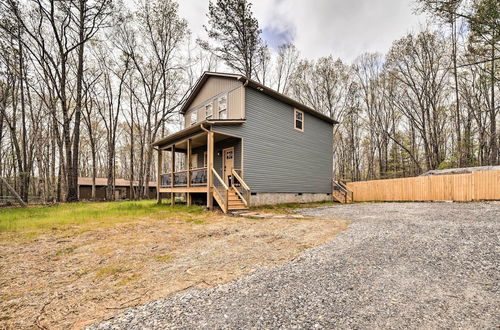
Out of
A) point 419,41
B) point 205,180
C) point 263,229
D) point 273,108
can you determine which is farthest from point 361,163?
point 263,229

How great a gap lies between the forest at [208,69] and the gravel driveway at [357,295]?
13.2 meters

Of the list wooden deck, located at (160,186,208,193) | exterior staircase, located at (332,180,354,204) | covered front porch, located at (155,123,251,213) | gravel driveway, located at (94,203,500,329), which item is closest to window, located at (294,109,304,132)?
covered front porch, located at (155,123,251,213)

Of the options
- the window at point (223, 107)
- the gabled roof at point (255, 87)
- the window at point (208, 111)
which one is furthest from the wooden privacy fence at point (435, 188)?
the window at point (208, 111)

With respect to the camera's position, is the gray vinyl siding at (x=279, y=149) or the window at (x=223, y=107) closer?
the gray vinyl siding at (x=279, y=149)

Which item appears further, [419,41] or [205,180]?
[419,41]

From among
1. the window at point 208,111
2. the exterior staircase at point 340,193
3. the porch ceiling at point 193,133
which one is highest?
the window at point 208,111

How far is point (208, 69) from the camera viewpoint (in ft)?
73.6

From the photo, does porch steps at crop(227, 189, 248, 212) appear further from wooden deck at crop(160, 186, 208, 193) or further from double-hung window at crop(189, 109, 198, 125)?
double-hung window at crop(189, 109, 198, 125)

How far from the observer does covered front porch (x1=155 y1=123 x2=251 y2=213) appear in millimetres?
9820

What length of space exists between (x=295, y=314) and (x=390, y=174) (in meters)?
28.9

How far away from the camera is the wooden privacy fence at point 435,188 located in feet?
36.4

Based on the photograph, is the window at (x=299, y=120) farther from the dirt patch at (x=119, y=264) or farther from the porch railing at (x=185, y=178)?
the dirt patch at (x=119, y=264)

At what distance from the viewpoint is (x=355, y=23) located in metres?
16.6

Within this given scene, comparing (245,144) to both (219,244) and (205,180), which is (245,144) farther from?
(219,244)
